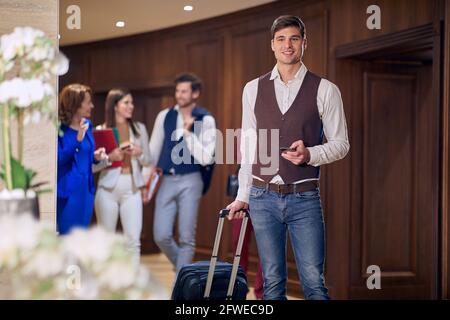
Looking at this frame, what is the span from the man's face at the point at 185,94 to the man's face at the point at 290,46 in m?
0.87

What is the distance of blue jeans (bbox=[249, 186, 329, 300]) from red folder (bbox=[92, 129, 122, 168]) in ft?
3.20

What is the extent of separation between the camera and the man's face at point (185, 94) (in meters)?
5.04

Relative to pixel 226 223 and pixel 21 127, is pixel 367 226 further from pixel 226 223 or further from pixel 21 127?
pixel 21 127

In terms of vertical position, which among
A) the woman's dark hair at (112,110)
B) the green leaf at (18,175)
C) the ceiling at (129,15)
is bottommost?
the green leaf at (18,175)

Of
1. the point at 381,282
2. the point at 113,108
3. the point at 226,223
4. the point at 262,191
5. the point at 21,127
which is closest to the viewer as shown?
the point at 21,127

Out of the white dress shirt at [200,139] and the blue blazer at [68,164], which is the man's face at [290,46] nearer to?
the white dress shirt at [200,139]

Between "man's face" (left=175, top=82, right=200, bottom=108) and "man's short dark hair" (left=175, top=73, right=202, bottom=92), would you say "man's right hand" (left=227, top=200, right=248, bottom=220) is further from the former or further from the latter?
"man's short dark hair" (left=175, top=73, right=202, bottom=92)

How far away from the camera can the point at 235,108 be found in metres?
6.02

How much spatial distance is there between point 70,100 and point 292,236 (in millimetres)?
1330

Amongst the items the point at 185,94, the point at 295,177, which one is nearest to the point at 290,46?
the point at 295,177

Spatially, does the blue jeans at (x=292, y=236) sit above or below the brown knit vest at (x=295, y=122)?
below

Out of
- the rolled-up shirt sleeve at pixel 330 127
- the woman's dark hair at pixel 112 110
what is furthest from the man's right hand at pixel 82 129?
the rolled-up shirt sleeve at pixel 330 127
